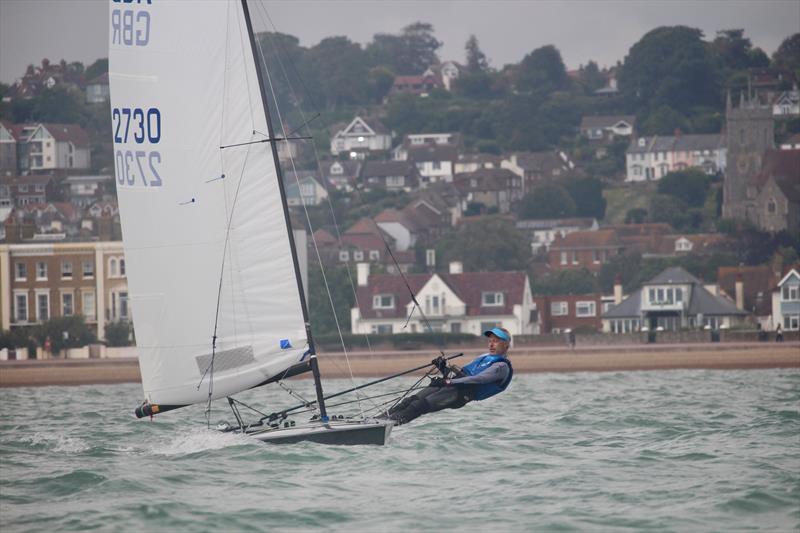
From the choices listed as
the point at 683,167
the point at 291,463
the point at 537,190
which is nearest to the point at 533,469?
the point at 291,463

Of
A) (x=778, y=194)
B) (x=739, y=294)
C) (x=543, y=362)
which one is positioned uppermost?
(x=778, y=194)

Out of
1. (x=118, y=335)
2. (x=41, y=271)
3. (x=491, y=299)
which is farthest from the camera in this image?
(x=491, y=299)

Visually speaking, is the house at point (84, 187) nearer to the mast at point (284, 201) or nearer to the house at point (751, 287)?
the house at point (751, 287)

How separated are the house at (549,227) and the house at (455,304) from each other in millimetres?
36228

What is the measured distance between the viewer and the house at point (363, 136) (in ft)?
428

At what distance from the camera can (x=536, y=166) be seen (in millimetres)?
116938

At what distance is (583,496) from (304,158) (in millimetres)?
113901

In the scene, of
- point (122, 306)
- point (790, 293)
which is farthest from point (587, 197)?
point (122, 306)

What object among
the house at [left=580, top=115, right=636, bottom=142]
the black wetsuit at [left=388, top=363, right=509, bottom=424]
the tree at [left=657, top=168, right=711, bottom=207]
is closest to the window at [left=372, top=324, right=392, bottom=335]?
the black wetsuit at [left=388, top=363, right=509, bottom=424]

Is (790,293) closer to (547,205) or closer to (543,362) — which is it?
(543,362)

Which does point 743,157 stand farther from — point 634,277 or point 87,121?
point 87,121

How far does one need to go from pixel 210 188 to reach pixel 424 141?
4667 inches

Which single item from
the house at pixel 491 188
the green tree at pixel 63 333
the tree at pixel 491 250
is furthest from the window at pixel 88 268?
the house at pixel 491 188

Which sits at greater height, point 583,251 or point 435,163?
point 435,163
